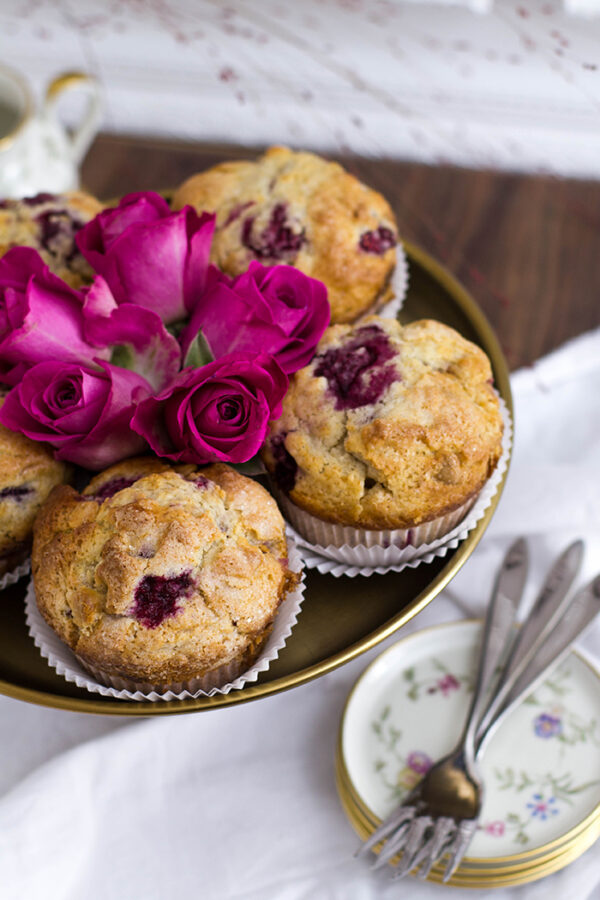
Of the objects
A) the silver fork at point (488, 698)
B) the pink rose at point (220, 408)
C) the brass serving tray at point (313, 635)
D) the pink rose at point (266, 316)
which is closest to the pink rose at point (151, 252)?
the pink rose at point (266, 316)

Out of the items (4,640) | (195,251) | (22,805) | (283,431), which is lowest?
(22,805)

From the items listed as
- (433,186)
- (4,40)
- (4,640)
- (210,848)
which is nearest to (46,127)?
(4,40)

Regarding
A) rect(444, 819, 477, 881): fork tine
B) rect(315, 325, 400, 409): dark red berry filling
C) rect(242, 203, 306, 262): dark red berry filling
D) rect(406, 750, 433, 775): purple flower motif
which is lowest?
rect(406, 750, 433, 775): purple flower motif

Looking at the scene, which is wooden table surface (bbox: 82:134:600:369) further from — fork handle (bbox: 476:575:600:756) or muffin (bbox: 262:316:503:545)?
muffin (bbox: 262:316:503:545)

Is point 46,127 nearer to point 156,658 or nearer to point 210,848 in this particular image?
point 156,658

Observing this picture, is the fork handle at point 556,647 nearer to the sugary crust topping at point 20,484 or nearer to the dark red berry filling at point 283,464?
the dark red berry filling at point 283,464

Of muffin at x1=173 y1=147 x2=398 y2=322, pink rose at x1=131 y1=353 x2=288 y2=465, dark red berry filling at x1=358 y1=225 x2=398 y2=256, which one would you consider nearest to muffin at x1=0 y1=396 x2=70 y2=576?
pink rose at x1=131 y1=353 x2=288 y2=465
